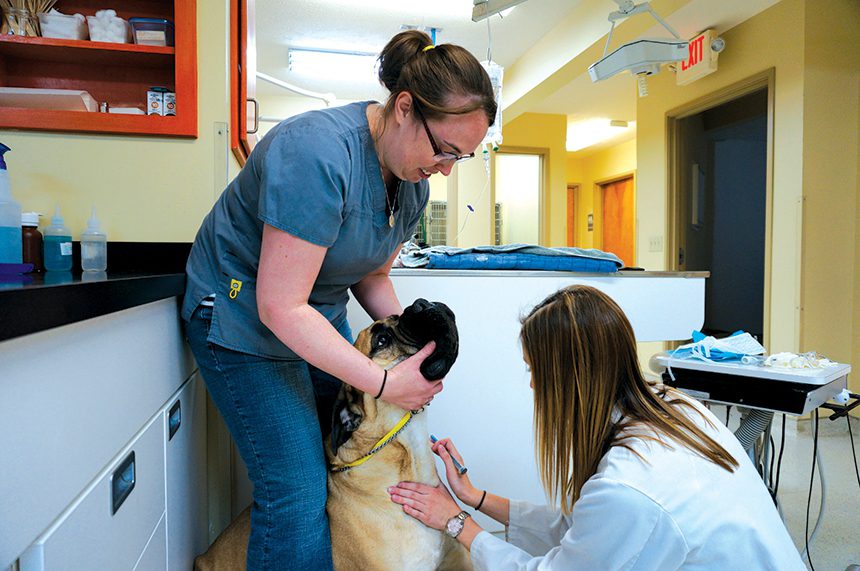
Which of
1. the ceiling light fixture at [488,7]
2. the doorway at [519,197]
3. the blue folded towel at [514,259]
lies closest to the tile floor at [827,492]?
the blue folded towel at [514,259]

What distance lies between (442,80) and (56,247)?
1.04 metres

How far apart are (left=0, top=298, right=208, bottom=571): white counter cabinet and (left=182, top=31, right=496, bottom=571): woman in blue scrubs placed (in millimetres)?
133

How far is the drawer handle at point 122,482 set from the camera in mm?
743

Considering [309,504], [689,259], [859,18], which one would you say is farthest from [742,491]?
[689,259]

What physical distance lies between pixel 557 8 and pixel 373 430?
12.8ft

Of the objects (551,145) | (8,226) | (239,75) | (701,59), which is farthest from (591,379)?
(551,145)

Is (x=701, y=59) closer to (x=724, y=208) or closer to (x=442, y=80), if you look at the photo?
(x=724, y=208)

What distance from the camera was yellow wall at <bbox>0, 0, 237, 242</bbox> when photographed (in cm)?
146

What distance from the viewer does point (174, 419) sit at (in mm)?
1101

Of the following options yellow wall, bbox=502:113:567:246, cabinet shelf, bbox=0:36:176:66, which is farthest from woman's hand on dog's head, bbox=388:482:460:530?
yellow wall, bbox=502:113:567:246

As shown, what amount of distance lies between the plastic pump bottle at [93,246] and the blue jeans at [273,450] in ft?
1.57

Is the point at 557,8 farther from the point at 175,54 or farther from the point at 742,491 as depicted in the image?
the point at 742,491

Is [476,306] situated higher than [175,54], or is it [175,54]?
[175,54]

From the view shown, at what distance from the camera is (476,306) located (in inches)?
72.2
